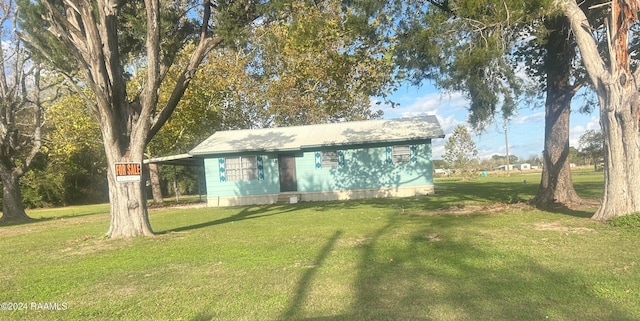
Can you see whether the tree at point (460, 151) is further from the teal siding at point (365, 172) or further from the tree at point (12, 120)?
the tree at point (12, 120)

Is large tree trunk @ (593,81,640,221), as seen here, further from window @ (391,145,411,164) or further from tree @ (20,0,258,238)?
window @ (391,145,411,164)

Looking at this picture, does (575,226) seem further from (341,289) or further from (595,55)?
(341,289)

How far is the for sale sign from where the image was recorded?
9.92 m

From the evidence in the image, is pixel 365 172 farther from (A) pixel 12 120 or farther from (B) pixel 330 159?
(A) pixel 12 120

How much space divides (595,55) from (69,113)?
1003 inches

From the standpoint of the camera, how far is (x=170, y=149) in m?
26.4

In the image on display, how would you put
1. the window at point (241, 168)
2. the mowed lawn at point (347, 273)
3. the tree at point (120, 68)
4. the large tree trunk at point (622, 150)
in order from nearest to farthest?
the mowed lawn at point (347, 273), the large tree trunk at point (622, 150), the tree at point (120, 68), the window at point (241, 168)

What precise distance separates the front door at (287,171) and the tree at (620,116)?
45.2ft

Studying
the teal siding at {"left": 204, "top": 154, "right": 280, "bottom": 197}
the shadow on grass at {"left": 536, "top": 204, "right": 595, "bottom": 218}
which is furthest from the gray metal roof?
the shadow on grass at {"left": 536, "top": 204, "right": 595, "bottom": 218}

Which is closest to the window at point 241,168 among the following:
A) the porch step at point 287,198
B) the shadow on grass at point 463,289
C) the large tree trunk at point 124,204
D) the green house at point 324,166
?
the green house at point 324,166

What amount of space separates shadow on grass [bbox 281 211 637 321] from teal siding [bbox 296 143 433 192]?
1245cm

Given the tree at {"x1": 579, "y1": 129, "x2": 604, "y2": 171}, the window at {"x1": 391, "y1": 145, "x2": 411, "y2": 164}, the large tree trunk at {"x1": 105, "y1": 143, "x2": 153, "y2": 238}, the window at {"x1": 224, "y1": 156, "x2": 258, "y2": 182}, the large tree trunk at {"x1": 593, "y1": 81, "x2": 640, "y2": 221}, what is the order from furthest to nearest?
the tree at {"x1": 579, "y1": 129, "x2": 604, "y2": 171} → the window at {"x1": 224, "y1": 156, "x2": 258, "y2": 182} → the window at {"x1": 391, "y1": 145, "x2": 411, "y2": 164} → the large tree trunk at {"x1": 105, "y1": 143, "x2": 153, "y2": 238} → the large tree trunk at {"x1": 593, "y1": 81, "x2": 640, "y2": 221}

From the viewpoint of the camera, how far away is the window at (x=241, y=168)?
20.7 metres

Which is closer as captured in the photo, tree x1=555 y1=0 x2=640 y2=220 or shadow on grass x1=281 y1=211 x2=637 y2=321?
shadow on grass x1=281 y1=211 x2=637 y2=321
